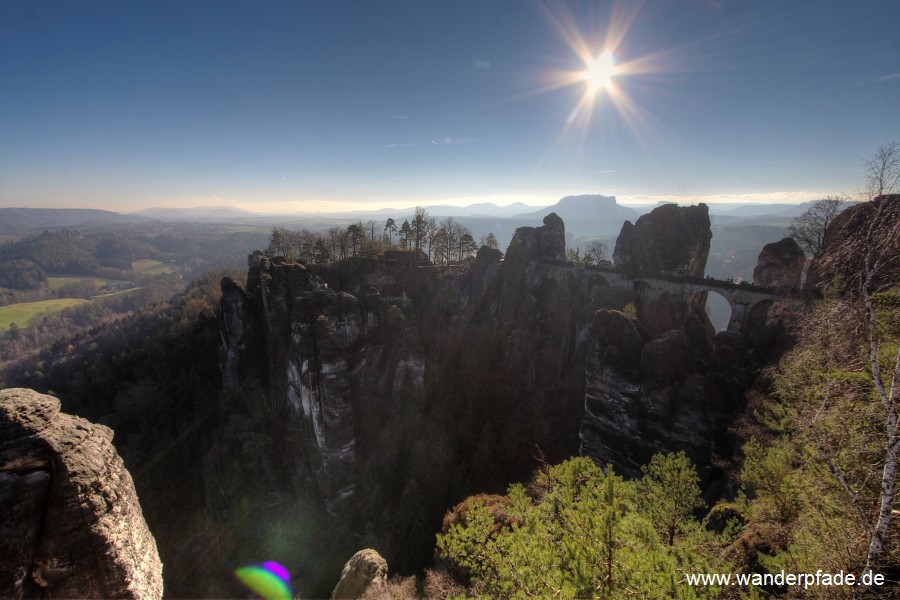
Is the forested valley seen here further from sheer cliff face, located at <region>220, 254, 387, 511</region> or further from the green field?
the green field

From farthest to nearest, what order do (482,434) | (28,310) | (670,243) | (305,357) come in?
(28,310) < (670,243) < (482,434) < (305,357)

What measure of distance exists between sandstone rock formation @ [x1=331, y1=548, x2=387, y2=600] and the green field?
191 meters

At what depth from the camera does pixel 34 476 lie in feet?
24.1

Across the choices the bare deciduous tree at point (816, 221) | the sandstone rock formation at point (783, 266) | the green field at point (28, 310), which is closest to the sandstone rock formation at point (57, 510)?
the bare deciduous tree at point (816, 221)

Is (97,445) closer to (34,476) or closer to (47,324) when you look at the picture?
(34,476)

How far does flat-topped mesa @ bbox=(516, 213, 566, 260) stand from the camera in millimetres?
47469

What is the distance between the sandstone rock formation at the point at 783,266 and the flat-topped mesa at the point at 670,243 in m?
6.00

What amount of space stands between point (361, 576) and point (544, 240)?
4116 cm

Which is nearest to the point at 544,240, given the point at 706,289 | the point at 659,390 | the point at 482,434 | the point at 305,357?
the point at 706,289

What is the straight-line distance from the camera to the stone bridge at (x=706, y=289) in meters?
32.5

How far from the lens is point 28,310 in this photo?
15388 centimetres

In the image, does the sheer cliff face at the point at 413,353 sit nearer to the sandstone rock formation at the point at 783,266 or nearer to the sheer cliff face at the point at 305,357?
the sheer cliff face at the point at 305,357

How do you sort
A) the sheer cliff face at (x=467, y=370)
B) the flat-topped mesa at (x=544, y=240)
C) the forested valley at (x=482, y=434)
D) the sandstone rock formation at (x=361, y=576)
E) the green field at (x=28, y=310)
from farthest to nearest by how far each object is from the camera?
1. the green field at (x=28, y=310)
2. the flat-topped mesa at (x=544, y=240)
3. the sheer cliff face at (x=467, y=370)
4. the sandstone rock formation at (x=361, y=576)
5. the forested valley at (x=482, y=434)

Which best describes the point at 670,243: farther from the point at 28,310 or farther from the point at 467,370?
the point at 28,310
